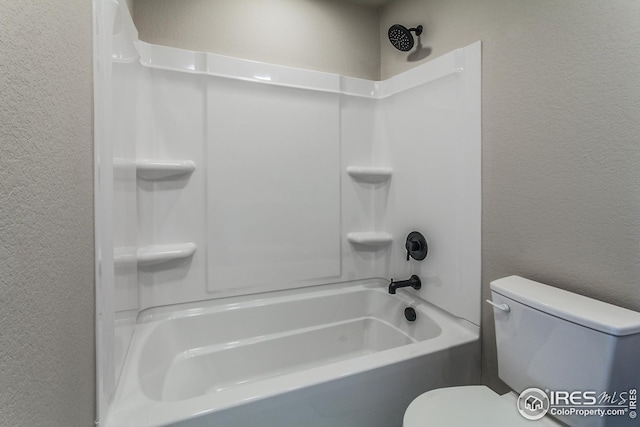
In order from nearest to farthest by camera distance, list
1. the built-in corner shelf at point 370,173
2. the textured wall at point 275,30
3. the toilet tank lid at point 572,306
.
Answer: the toilet tank lid at point 572,306 < the textured wall at point 275,30 < the built-in corner shelf at point 370,173

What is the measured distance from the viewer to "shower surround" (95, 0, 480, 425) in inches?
58.2

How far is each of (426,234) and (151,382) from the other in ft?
5.14

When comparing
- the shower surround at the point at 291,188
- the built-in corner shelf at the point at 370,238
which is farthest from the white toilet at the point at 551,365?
the built-in corner shelf at the point at 370,238

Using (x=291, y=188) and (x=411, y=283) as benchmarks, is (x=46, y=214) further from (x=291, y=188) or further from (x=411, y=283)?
(x=411, y=283)

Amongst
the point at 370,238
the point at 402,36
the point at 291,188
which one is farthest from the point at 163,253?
the point at 402,36

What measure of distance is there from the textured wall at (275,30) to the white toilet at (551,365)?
1716mm

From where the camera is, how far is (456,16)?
62.0 inches

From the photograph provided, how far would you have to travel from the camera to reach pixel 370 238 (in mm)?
2025

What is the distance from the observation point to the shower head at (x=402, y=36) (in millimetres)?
1738

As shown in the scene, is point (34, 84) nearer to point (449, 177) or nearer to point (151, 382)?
point (151, 382)

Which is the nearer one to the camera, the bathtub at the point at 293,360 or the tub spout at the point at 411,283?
the bathtub at the point at 293,360

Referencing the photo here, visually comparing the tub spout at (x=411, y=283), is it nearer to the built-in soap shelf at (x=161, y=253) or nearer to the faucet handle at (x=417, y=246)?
the faucet handle at (x=417, y=246)

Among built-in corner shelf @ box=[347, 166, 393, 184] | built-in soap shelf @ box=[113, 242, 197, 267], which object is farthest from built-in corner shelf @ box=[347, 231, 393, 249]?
built-in soap shelf @ box=[113, 242, 197, 267]

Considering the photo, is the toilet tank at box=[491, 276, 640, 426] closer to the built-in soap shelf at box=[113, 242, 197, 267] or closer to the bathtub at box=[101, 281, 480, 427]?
the bathtub at box=[101, 281, 480, 427]
